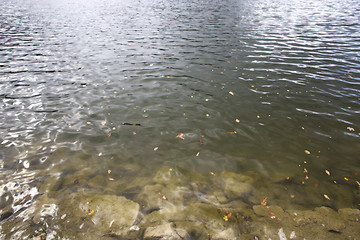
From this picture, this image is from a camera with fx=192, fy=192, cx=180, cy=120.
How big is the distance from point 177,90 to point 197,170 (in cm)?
572

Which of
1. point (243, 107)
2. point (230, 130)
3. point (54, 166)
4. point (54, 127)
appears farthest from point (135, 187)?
point (243, 107)

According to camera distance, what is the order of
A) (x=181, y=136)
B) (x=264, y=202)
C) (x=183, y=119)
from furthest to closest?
(x=183, y=119) → (x=181, y=136) → (x=264, y=202)

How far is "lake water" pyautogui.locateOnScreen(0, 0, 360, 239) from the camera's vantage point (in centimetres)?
591

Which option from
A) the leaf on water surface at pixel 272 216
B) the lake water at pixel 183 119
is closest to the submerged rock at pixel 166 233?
the lake water at pixel 183 119

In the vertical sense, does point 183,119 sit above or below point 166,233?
above

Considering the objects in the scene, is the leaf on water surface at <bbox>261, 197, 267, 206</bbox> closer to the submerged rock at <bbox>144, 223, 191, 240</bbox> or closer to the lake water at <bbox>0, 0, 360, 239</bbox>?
the lake water at <bbox>0, 0, 360, 239</bbox>

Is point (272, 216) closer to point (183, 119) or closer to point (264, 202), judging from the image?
point (264, 202)

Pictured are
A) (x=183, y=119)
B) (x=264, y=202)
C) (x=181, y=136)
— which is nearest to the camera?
(x=264, y=202)

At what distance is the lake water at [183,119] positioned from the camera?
19.4 feet

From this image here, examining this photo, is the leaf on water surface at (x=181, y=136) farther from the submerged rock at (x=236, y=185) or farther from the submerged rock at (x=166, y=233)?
the submerged rock at (x=166, y=233)

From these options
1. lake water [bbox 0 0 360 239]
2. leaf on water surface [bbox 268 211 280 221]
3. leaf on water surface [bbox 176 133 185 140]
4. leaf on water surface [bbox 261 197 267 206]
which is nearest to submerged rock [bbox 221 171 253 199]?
lake water [bbox 0 0 360 239]

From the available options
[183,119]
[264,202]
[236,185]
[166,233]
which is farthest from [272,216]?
[183,119]

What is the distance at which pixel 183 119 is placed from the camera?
→ 28.3 ft

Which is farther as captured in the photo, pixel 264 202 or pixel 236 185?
pixel 236 185
